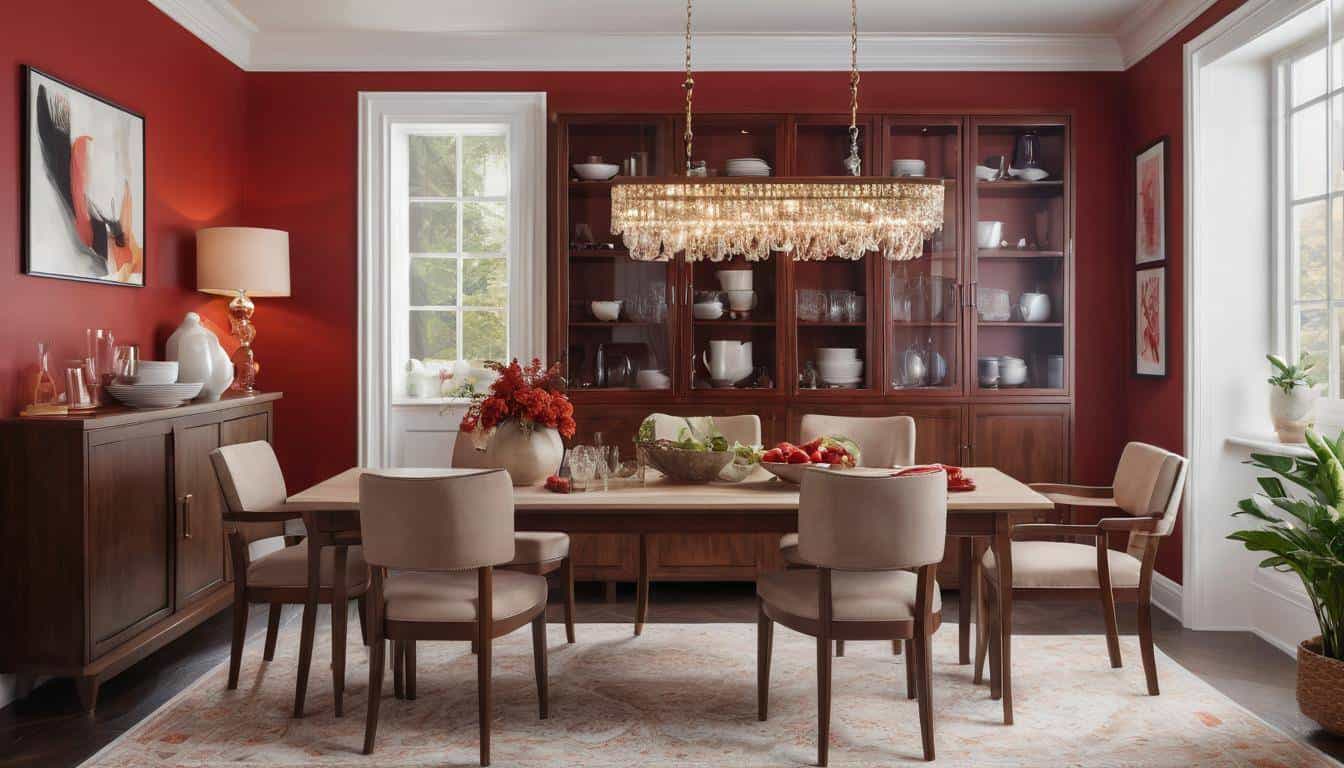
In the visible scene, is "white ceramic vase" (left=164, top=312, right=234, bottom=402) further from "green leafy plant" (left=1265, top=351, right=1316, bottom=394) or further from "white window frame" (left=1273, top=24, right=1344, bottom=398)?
"white window frame" (left=1273, top=24, right=1344, bottom=398)

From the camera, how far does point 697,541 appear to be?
4.55 metres

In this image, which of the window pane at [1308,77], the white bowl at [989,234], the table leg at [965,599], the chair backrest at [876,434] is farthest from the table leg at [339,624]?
the window pane at [1308,77]

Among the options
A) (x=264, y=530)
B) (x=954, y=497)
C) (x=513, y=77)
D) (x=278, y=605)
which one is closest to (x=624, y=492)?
(x=954, y=497)

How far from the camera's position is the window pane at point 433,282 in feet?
16.6

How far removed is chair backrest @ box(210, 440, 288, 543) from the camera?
3.14 m

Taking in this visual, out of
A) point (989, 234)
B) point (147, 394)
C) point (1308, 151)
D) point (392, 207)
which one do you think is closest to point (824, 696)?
point (147, 394)

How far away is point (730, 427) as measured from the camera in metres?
4.09

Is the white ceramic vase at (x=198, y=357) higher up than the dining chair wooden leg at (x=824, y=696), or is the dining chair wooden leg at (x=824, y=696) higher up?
the white ceramic vase at (x=198, y=357)

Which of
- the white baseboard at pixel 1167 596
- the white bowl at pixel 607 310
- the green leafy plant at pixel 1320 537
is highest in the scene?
the white bowl at pixel 607 310

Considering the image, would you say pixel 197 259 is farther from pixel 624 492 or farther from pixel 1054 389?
pixel 1054 389

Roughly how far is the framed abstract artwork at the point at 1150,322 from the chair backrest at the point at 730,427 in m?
1.97

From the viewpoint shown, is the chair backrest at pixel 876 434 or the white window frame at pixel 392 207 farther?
the white window frame at pixel 392 207

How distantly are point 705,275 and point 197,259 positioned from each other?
2.42 m

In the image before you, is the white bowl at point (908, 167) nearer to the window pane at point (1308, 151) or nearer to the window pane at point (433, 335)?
the window pane at point (1308, 151)
